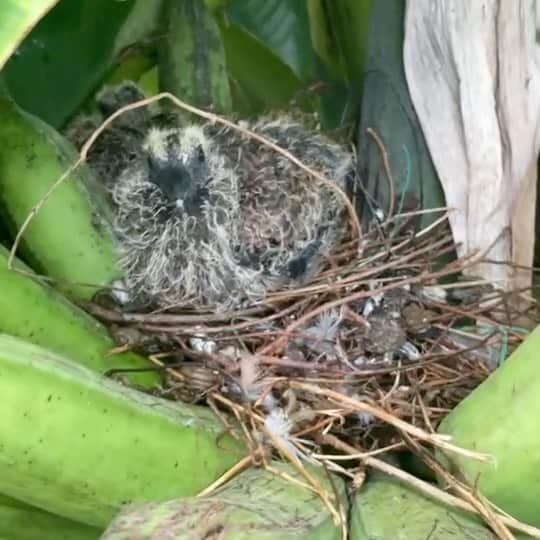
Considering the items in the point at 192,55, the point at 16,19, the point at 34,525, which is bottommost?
the point at 34,525

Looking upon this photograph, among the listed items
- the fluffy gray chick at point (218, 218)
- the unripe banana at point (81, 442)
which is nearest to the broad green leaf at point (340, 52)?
the fluffy gray chick at point (218, 218)

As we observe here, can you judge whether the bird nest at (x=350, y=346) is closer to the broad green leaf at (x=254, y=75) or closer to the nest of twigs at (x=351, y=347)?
the nest of twigs at (x=351, y=347)

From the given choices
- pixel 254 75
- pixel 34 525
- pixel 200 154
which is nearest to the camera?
pixel 34 525

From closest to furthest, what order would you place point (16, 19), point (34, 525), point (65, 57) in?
1. point (16, 19)
2. point (34, 525)
3. point (65, 57)

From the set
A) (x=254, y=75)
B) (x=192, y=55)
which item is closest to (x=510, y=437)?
(x=192, y=55)

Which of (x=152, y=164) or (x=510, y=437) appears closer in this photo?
(x=510, y=437)

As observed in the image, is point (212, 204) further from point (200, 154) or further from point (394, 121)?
point (394, 121)

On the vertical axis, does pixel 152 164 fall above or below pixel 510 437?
above
